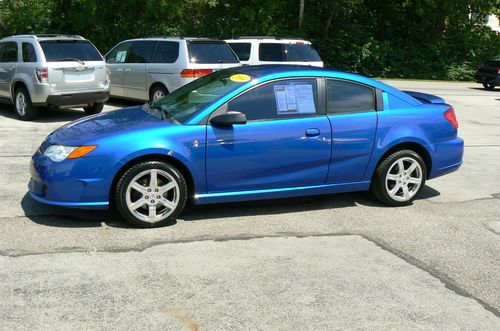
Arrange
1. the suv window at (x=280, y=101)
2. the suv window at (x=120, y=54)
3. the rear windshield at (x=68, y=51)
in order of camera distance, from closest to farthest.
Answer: the suv window at (x=280, y=101) < the rear windshield at (x=68, y=51) < the suv window at (x=120, y=54)

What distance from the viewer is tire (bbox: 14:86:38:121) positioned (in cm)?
1084

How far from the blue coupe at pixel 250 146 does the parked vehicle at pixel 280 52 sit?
7.27 metres

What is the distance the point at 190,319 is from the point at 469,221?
345cm

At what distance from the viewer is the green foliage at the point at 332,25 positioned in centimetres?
2503

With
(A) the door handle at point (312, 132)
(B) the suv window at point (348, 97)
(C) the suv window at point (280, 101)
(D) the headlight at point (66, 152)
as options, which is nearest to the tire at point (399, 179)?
(B) the suv window at point (348, 97)

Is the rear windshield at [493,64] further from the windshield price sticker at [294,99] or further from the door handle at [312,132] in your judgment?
the door handle at [312,132]

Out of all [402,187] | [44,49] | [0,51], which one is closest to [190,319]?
[402,187]

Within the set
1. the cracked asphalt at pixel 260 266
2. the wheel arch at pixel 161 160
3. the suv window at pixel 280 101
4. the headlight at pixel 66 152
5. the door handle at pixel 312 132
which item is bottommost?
the cracked asphalt at pixel 260 266

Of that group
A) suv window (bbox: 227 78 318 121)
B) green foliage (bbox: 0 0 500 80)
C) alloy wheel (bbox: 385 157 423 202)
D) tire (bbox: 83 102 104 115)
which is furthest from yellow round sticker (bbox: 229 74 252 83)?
green foliage (bbox: 0 0 500 80)

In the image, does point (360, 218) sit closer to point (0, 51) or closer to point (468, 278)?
point (468, 278)

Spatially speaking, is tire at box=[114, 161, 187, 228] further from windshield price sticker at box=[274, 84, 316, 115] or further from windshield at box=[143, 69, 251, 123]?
windshield price sticker at box=[274, 84, 316, 115]

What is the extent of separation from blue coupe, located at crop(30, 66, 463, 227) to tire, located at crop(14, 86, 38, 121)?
5.51m

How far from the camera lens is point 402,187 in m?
6.12

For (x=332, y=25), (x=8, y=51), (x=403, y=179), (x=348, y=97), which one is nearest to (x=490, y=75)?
(x=332, y=25)
